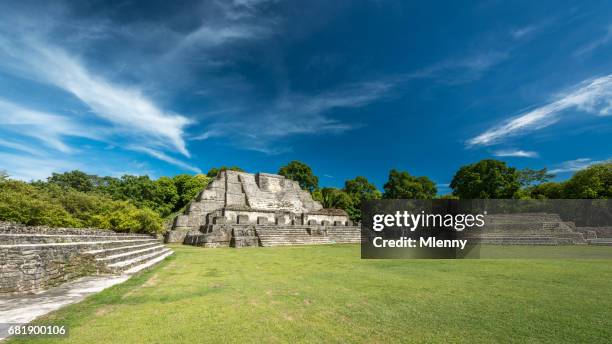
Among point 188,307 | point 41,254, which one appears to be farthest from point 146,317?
point 41,254

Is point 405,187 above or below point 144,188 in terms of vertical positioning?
above

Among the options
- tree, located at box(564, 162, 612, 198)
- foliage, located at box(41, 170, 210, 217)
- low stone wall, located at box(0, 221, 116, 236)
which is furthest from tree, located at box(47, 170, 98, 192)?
tree, located at box(564, 162, 612, 198)

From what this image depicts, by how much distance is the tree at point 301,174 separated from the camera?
4544cm

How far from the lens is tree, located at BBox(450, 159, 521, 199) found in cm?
3512

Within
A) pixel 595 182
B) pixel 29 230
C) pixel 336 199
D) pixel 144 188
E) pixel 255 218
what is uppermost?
pixel 595 182

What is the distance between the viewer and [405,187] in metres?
40.5

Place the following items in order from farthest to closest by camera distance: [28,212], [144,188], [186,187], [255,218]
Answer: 1. [186,187]
2. [144,188]
3. [255,218]
4. [28,212]

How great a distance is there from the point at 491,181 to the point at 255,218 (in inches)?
1221

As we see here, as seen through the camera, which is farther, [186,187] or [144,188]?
[186,187]

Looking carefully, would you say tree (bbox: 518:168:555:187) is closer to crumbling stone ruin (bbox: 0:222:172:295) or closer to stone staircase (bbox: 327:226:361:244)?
stone staircase (bbox: 327:226:361:244)

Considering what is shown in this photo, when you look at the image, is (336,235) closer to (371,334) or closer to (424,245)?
(424,245)

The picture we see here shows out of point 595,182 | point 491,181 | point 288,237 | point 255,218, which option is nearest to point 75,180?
point 255,218

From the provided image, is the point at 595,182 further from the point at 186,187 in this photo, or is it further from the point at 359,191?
the point at 186,187

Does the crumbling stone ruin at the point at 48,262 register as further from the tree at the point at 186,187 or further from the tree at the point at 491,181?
the tree at the point at 491,181
